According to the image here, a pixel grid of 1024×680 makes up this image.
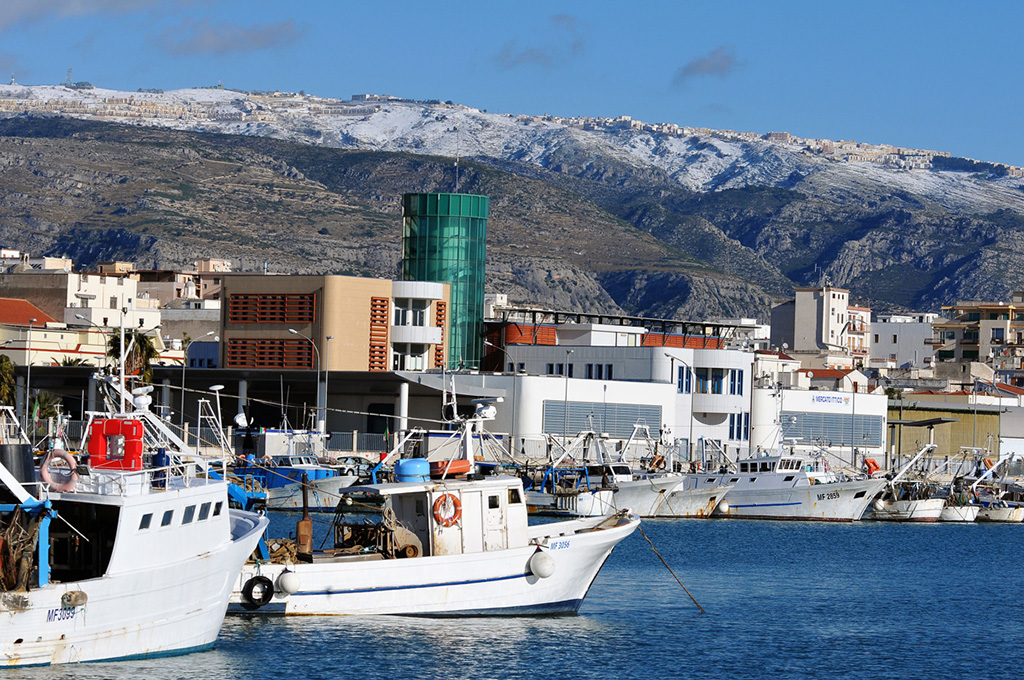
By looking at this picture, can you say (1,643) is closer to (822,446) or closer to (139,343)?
(139,343)

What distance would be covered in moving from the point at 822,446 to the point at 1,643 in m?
102

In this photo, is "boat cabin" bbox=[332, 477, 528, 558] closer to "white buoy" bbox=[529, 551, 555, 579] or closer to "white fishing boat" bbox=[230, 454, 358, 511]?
"white buoy" bbox=[529, 551, 555, 579]

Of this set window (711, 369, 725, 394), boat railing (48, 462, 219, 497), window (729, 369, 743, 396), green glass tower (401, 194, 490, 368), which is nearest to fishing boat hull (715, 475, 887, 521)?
window (711, 369, 725, 394)

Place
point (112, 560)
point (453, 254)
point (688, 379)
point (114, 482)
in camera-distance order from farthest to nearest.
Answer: point (453, 254) < point (688, 379) < point (114, 482) < point (112, 560)

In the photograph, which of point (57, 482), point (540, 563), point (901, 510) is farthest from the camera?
point (901, 510)

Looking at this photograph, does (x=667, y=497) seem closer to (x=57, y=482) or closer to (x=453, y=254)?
(x=453, y=254)

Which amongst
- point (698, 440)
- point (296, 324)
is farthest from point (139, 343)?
point (698, 440)

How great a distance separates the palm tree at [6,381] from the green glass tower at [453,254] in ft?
113

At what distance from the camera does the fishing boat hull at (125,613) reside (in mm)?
37969

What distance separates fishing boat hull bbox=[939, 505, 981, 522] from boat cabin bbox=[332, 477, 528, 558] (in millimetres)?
64988

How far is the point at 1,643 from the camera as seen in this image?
37562 mm

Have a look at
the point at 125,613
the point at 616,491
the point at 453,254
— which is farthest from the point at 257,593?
the point at 453,254

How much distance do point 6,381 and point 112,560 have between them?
74027 mm

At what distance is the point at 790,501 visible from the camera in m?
100
